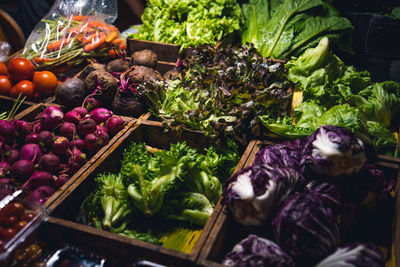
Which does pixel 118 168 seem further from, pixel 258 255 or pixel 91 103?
pixel 258 255

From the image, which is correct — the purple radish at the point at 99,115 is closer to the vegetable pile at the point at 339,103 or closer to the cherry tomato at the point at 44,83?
the cherry tomato at the point at 44,83

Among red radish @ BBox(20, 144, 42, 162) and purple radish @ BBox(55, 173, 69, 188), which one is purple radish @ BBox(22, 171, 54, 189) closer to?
purple radish @ BBox(55, 173, 69, 188)

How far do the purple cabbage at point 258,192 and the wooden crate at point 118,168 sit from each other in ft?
0.54

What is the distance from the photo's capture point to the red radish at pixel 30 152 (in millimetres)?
2078

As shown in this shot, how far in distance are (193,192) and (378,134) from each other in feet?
Answer: 4.53

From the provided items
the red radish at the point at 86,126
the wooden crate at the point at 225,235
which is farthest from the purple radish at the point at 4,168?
the wooden crate at the point at 225,235

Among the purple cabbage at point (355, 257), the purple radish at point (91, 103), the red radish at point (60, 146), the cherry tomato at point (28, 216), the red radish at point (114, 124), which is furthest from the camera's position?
the purple radish at point (91, 103)

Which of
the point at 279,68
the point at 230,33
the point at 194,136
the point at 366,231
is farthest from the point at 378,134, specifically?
the point at 230,33

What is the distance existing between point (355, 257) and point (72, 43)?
326cm

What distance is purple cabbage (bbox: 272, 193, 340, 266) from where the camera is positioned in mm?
1428

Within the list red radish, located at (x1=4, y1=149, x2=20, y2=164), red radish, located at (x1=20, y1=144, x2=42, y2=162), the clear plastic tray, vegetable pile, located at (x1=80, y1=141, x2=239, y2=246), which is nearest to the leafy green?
vegetable pile, located at (x1=80, y1=141, x2=239, y2=246)

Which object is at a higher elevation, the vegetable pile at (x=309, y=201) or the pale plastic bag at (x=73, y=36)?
the pale plastic bag at (x=73, y=36)

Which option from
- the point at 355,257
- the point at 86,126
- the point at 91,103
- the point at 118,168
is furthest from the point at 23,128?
the point at 355,257

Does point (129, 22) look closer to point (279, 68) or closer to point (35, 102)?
point (35, 102)
